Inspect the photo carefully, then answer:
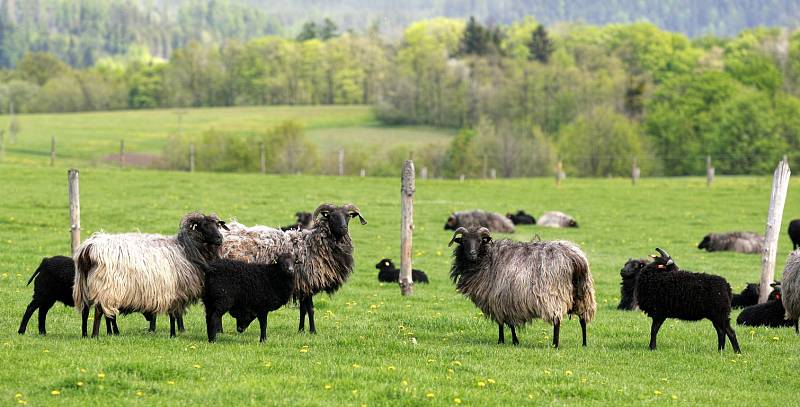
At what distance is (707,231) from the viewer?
36688 mm

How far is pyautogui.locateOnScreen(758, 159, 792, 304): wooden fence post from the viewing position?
19.4 m

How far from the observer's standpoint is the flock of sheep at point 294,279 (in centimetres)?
1439

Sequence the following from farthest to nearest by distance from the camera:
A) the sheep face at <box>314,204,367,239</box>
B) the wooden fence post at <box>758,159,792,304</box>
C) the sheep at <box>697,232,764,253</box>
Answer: the sheep at <box>697,232,764,253</box> < the wooden fence post at <box>758,159,792,304</box> < the sheep face at <box>314,204,367,239</box>

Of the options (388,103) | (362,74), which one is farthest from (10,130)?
(362,74)

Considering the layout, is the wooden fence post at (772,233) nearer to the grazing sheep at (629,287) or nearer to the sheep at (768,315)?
the sheep at (768,315)

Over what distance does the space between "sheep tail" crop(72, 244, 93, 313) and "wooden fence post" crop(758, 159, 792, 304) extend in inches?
506

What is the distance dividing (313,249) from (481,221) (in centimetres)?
1964

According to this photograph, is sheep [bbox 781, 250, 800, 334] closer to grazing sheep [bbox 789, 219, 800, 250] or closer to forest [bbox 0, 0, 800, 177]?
grazing sheep [bbox 789, 219, 800, 250]

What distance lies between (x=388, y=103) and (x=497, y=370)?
12781 cm

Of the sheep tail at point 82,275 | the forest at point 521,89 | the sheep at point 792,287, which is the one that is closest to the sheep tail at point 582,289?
the sheep at point 792,287

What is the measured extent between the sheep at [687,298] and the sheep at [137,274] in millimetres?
6915

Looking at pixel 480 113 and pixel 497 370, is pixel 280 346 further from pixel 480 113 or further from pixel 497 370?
pixel 480 113

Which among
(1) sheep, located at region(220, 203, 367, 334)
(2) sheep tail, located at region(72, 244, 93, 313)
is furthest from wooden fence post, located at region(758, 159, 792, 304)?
(2) sheep tail, located at region(72, 244, 93, 313)

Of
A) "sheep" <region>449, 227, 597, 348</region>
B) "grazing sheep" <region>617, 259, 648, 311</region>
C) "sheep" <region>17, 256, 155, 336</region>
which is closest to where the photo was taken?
"sheep" <region>17, 256, 155, 336</region>
